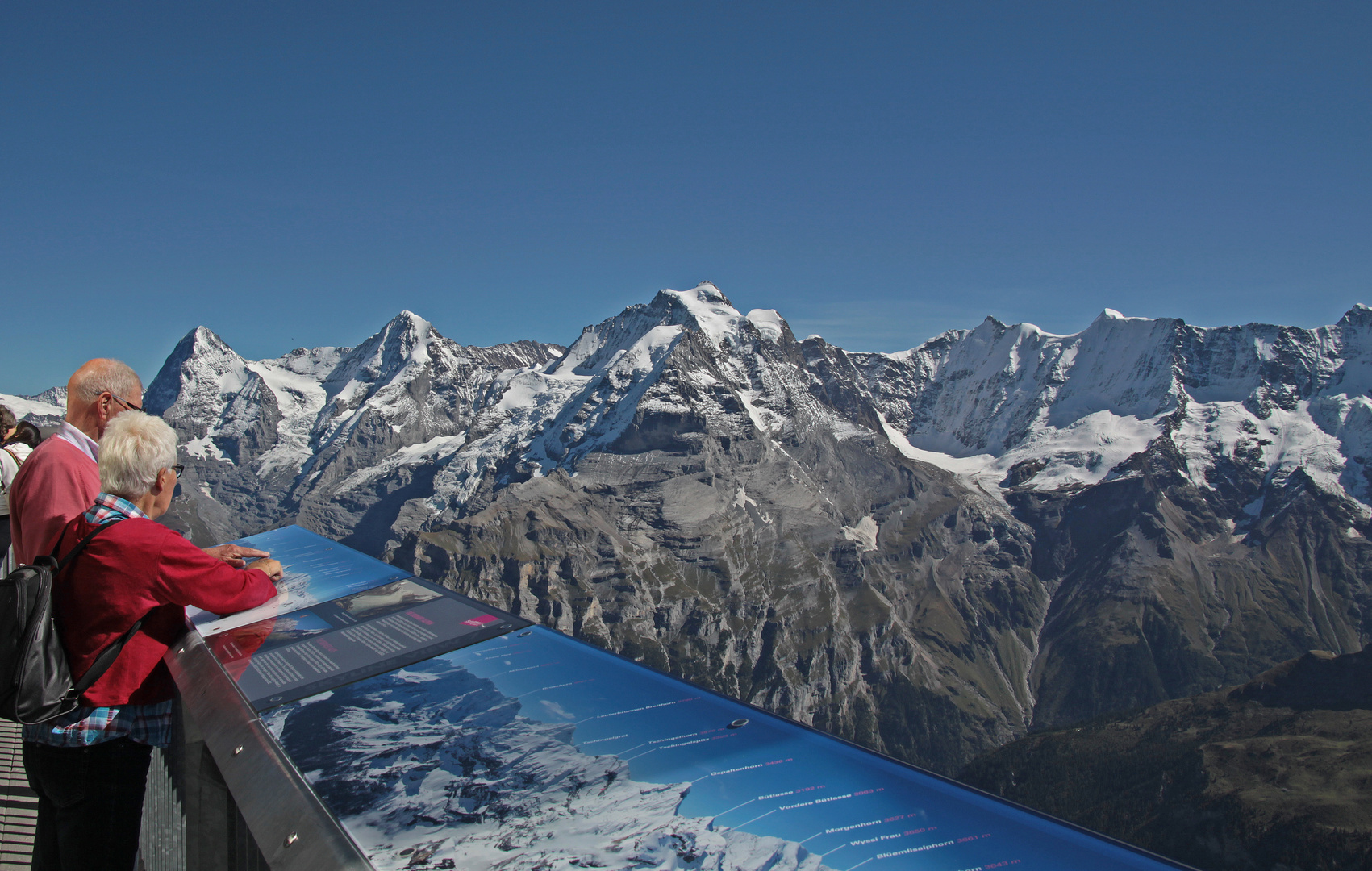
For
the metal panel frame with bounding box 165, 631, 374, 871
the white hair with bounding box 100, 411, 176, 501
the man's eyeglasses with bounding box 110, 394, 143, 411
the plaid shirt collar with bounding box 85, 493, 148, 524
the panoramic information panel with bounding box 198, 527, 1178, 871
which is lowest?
the metal panel frame with bounding box 165, 631, 374, 871

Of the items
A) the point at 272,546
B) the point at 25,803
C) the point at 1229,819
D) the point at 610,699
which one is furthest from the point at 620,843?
the point at 1229,819

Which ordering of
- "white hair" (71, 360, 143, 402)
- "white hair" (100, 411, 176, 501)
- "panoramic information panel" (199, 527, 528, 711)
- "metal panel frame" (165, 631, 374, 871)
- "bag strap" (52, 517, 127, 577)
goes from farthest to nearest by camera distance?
"white hair" (71, 360, 143, 402) < "panoramic information panel" (199, 527, 528, 711) < "white hair" (100, 411, 176, 501) < "bag strap" (52, 517, 127, 577) < "metal panel frame" (165, 631, 374, 871)

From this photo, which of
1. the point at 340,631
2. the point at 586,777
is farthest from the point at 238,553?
the point at 586,777

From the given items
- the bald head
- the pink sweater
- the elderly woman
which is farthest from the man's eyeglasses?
the elderly woman

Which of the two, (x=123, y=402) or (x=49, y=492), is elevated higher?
(x=123, y=402)

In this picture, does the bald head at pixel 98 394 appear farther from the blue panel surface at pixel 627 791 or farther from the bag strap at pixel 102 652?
the blue panel surface at pixel 627 791

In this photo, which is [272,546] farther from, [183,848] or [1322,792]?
[1322,792]

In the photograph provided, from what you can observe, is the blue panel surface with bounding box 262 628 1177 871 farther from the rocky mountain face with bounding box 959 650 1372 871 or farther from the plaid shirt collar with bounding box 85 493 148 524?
the rocky mountain face with bounding box 959 650 1372 871

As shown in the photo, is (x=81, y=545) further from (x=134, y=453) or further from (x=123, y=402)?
(x=123, y=402)
